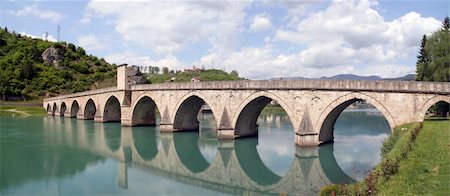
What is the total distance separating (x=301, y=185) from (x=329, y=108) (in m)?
8.49

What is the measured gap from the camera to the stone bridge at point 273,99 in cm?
2338

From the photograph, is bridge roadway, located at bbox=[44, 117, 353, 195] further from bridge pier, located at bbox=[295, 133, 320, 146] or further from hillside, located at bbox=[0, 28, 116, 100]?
hillside, located at bbox=[0, 28, 116, 100]

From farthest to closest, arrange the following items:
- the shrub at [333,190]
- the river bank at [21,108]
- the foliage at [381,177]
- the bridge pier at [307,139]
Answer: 1. the river bank at [21,108]
2. the bridge pier at [307,139]
3. the shrub at [333,190]
4. the foliage at [381,177]

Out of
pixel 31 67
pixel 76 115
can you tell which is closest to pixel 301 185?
pixel 76 115

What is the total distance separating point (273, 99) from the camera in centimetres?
2962

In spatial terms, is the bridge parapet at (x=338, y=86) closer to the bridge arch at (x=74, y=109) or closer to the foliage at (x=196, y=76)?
the bridge arch at (x=74, y=109)

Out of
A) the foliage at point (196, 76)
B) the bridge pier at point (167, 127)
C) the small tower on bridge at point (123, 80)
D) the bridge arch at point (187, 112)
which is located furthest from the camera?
the foliage at point (196, 76)

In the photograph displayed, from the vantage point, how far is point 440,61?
36156mm

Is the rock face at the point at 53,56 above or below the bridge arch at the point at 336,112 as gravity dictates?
above

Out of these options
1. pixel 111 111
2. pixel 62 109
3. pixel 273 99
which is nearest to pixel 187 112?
pixel 273 99

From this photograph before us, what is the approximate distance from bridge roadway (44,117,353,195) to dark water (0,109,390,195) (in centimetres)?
5

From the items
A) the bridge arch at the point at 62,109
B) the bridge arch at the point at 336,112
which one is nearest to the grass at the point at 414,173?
the bridge arch at the point at 336,112

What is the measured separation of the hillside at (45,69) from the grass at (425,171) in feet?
267

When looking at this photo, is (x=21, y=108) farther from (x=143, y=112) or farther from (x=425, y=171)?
(x=425, y=171)
